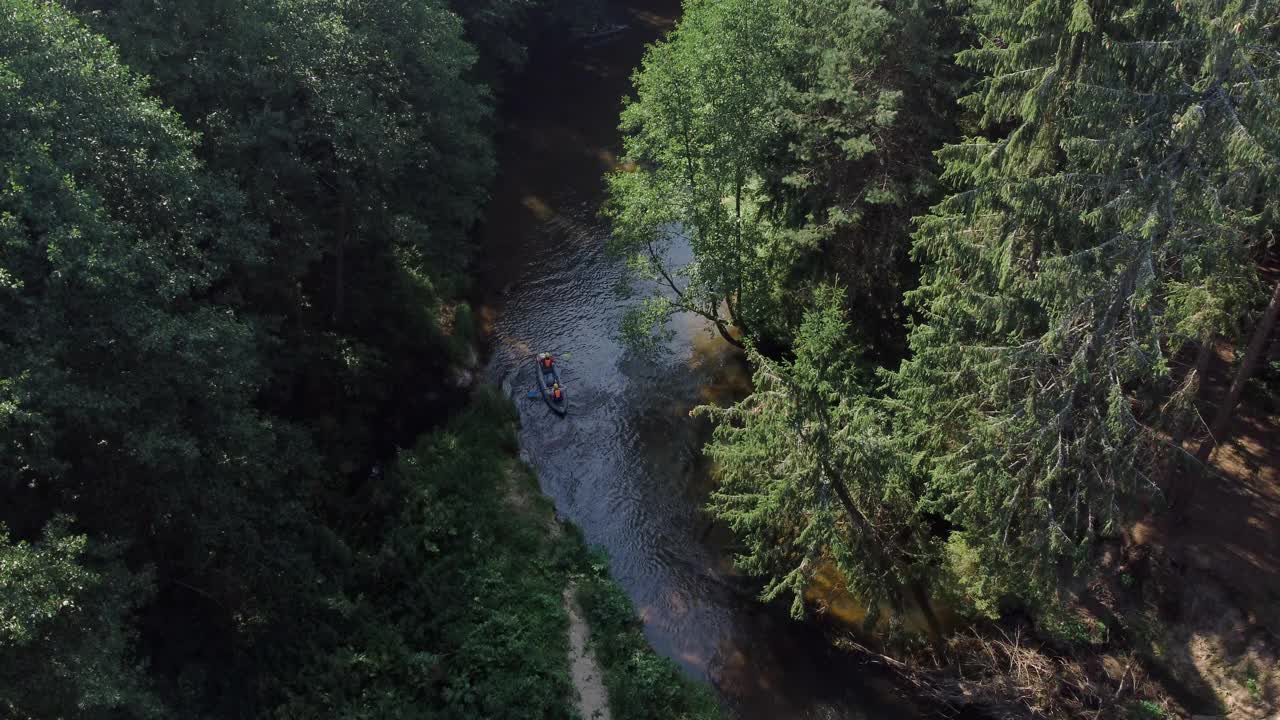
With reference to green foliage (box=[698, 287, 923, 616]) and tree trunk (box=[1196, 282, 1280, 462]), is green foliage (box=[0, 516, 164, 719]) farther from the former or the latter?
tree trunk (box=[1196, 282, 1280, 462])

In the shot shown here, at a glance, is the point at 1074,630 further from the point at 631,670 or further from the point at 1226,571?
the point at 631,670

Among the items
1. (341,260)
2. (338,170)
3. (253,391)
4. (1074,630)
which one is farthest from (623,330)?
(1074,630)

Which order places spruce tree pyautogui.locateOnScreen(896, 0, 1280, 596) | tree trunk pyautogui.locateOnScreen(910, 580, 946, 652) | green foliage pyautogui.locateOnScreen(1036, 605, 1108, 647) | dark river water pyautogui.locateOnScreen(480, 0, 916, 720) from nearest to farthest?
spruce tree pyautogui.locateOnScreen(896, 0, 1280, 596) → green foliage pyautogui.locateOnScreen(1036, 605, 1108, 647) → tree trunk pyautogui.locateOnScreen(910, 580, 946, 652) → dark river water pyautogui.locateOnScreen(480, 0, 916, 720)

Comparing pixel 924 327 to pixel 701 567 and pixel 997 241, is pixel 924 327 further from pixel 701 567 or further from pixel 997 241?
pixel 701 567

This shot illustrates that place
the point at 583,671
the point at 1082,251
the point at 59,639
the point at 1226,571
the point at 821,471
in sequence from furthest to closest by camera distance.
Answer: the point at 583,671
the point at 1226,571
the point at 821,471
the point at 1082,251
the point at 59,639

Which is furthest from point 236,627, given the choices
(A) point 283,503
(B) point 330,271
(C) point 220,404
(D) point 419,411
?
(B) point 330,271

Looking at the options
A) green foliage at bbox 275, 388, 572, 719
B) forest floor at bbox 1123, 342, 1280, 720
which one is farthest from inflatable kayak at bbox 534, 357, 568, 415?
forest floor at bbox 1123, 342, 1280, 720
